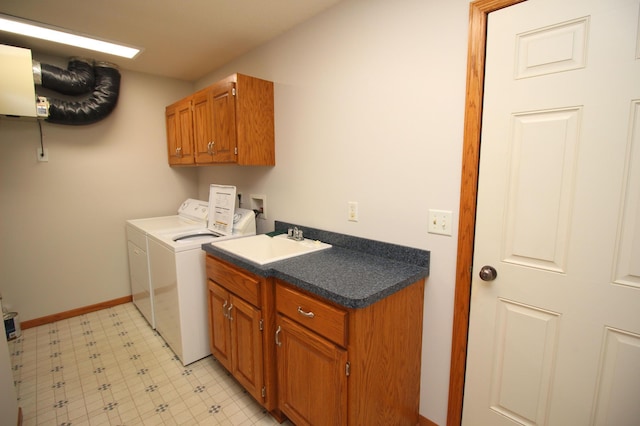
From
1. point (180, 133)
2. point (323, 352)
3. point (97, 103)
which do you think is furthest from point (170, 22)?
point (323, 352)

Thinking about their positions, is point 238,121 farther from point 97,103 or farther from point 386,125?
point 97,103

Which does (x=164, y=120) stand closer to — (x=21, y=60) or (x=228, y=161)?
(x=21, y=60)

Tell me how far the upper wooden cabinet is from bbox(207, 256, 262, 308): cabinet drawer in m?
0.78

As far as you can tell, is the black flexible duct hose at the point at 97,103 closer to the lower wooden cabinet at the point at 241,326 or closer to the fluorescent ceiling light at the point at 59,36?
the fluorescent ceiling light at the point at 59,36

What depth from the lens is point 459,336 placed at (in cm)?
143

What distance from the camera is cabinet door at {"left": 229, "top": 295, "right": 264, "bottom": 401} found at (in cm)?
162

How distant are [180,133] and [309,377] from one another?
2.57 m

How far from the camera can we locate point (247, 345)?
1707mm

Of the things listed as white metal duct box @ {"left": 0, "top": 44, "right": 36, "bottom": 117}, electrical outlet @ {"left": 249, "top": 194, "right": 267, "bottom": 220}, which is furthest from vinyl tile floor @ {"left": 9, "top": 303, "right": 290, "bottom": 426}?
white metal duct box @ {"left": 0, "top": 44, "right": 36, "bottom": 117}

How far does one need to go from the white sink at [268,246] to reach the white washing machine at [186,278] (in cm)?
18

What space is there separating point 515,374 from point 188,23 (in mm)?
2733

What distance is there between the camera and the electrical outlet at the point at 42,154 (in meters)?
2.63

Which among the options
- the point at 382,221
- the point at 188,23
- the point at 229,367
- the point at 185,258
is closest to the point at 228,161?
the point at 185,258

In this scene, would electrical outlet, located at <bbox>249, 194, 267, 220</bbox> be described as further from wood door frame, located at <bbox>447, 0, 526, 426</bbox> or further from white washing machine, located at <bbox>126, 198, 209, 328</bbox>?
wood door frame, located at <bbox>447, 0, 526, 426</bbox>
